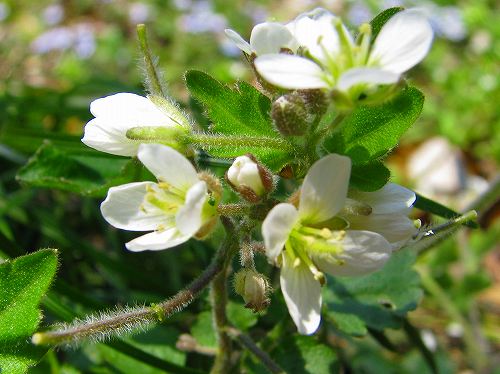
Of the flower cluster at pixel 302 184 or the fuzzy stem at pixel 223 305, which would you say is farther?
the fuzzy stem at pixel 223 305

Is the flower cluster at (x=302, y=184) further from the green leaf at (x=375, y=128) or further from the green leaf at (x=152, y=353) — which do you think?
the green leaf at (x=152, y=353)

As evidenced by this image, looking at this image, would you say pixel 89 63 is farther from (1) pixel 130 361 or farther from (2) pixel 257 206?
(2) pixel 257 206

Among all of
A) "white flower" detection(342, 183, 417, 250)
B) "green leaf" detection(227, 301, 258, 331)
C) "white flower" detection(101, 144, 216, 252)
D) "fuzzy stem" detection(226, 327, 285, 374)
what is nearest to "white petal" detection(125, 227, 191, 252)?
"white flower" detection(101, 144, 216, 252)

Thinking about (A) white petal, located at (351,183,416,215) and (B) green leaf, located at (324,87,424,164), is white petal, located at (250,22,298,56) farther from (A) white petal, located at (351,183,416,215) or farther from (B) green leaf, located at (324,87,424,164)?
(A) white petal, located at (351,183,416,215)

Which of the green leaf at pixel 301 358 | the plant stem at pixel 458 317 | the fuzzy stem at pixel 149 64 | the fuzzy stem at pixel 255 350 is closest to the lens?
the fuzzy stem at pixel 149 64

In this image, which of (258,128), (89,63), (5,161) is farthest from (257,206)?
(89,63)

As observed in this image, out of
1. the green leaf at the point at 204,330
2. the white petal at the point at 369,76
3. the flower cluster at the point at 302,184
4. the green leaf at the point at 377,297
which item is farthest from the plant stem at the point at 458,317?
the white petal at the point at 369,76

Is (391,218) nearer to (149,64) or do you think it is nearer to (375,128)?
(375,128)
